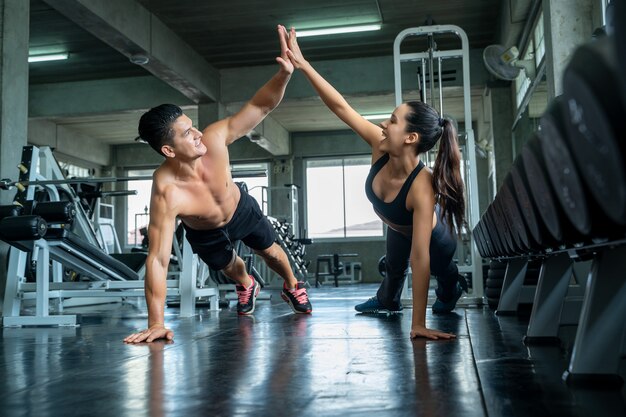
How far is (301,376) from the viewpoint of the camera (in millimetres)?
1463

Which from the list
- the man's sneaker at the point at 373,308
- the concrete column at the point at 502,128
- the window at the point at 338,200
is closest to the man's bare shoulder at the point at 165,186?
the man's sneaker at the point at 373,308

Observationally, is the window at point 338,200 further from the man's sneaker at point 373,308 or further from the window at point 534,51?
the man's sneaker at point 373,308

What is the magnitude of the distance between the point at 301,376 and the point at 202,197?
1396mm

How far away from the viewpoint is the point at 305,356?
1.81 meters

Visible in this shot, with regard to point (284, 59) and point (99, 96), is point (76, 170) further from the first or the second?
point (284, 59)

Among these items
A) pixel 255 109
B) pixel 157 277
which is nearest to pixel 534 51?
pixel 255 109

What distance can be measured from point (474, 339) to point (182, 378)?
3.45 feet

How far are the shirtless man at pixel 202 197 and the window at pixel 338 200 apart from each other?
30.2 ft

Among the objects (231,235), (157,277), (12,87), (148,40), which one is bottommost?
(157,277)

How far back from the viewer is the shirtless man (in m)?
2.34

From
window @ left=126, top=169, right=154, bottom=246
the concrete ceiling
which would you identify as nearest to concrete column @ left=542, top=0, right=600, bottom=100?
the concrete ceiling

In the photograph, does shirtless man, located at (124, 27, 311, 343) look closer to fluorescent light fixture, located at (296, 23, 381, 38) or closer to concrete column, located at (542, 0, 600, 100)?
concrete column, located at (542, 0, 600, 100)

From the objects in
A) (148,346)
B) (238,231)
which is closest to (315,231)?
(238,231)

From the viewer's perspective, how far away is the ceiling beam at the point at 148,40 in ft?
18.7
